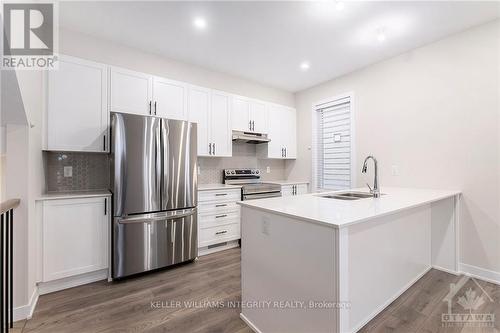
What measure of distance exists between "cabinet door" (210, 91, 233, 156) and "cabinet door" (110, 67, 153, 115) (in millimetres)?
932

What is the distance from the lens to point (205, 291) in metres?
2.25

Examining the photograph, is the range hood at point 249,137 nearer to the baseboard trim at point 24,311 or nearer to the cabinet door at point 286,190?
the cabinet door at point 286,190

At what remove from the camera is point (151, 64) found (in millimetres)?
3184

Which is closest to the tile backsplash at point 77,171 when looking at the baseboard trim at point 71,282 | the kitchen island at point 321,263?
the baseboard trim at point 71,282

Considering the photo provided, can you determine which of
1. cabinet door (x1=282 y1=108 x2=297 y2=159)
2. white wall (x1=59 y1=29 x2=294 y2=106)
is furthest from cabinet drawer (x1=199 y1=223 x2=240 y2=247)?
white wall (x1=59 y1=29 x2=294 y2=106)

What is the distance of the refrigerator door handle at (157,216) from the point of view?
2.46 meters

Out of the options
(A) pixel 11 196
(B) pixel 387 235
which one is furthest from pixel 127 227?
(B) pixel 387 235

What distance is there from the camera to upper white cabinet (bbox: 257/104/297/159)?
4.27 m

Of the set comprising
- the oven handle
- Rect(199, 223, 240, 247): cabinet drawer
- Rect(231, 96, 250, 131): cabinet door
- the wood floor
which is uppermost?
Rect(231, 96, 250, 131): cabinet door

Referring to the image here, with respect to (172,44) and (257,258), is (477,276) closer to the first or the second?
(257,258)

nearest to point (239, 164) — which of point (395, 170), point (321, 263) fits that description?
point (395, 170)

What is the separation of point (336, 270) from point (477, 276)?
7.88 ft

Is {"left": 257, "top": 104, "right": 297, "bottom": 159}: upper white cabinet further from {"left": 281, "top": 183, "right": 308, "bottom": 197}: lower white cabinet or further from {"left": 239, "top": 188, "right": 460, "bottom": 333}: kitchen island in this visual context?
{"left": 239, "top": 188, "right": 460, "bottom": 333}: kitchen island

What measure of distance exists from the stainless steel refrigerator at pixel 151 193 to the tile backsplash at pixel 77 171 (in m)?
0.58
